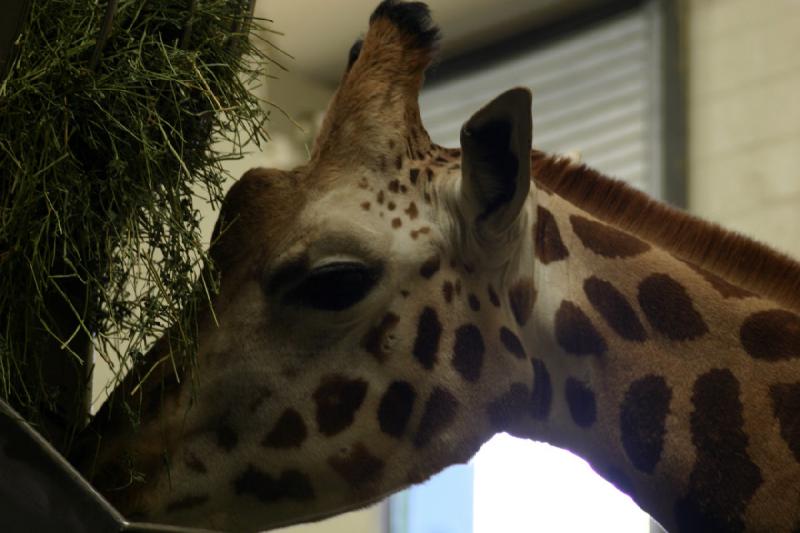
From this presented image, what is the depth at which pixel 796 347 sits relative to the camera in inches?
44.1

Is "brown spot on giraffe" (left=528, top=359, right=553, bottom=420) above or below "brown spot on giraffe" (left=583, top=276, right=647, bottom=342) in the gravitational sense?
below

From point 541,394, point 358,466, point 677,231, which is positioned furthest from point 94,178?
point 677,231

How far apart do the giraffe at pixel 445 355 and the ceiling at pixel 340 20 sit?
4.97 feet

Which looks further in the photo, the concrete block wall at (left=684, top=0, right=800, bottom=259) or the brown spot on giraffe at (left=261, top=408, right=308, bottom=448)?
the concrete block wall at (left=684, top=0, right=800, bottom=259)

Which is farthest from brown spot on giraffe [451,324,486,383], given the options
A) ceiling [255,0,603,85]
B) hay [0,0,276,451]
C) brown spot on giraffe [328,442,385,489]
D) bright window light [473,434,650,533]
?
ceiling [255,0,603,85]

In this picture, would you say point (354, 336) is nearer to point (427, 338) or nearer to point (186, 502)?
point (427, 338)

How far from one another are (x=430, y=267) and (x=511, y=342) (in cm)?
10

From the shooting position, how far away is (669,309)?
1.14 metres

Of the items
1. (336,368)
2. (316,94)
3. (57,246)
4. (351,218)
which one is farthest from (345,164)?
(316,94)

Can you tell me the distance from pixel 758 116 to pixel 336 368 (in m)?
1.65

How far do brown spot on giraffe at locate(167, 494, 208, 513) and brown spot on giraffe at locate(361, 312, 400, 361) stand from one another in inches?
7.1

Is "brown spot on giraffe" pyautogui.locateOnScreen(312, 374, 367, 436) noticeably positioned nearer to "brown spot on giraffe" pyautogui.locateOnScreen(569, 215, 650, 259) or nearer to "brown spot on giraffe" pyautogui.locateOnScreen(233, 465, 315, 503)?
"brown spot on giraffe" pyautogui.locateOnScreen(233, 465, 315, 503)

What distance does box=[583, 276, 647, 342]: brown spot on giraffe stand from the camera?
114cm

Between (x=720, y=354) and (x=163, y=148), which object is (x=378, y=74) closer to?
(x=163, y=148)
